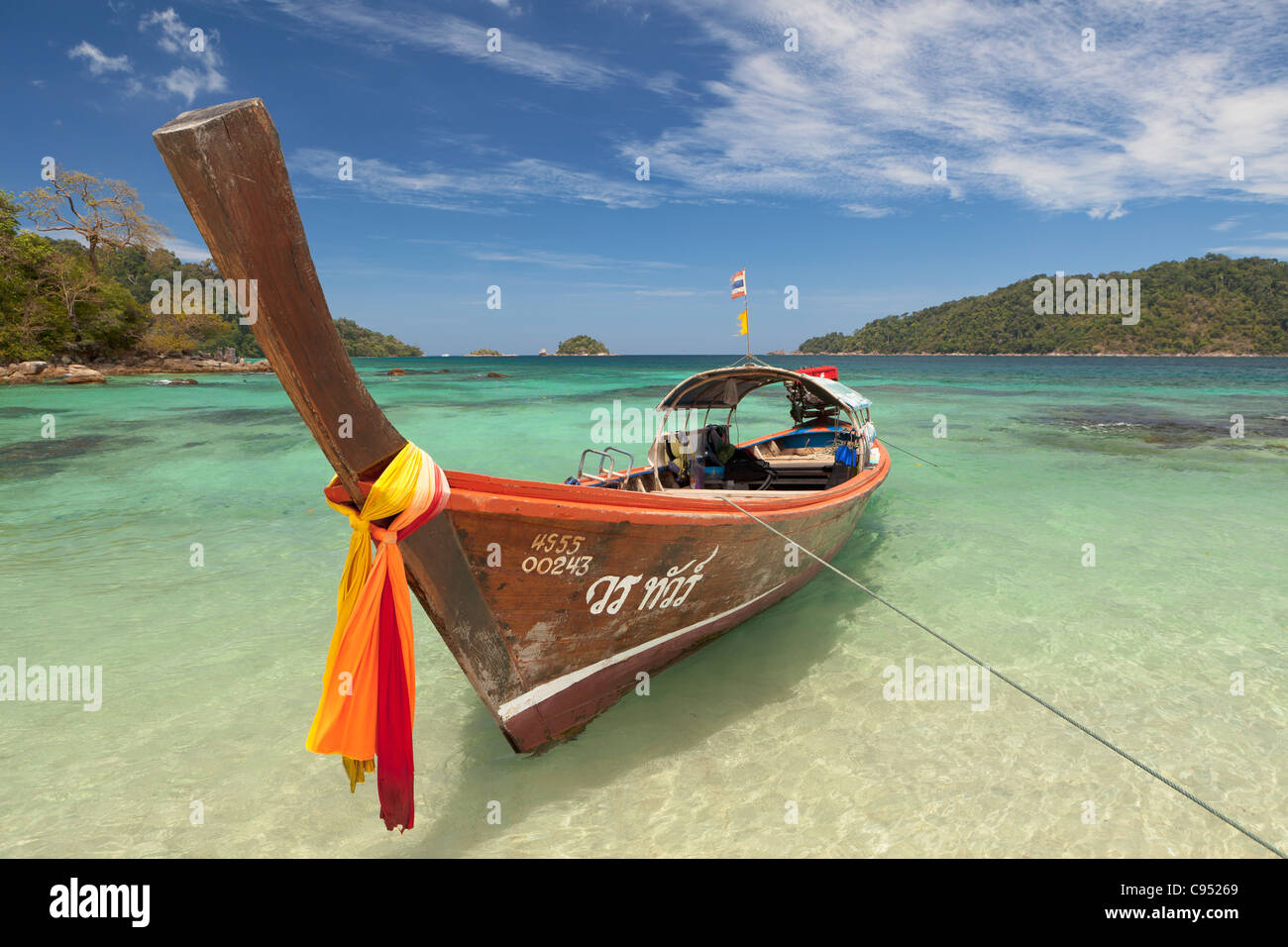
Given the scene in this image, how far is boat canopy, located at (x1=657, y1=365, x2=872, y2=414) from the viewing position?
732 cm

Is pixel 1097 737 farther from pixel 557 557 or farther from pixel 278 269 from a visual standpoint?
pixel 278 269

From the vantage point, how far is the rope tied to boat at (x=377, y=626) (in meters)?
2.32

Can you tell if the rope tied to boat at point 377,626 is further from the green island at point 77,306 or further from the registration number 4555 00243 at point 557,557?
the green island at point 77,306

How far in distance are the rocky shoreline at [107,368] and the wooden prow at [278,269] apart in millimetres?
24637

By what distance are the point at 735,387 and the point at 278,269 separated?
7.74 metres

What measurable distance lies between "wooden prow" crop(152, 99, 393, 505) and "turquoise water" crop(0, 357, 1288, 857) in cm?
252

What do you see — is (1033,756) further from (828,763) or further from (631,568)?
(631,568)

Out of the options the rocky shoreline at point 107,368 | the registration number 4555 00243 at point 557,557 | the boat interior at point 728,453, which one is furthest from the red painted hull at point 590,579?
the rocky shoreline at point 107,368

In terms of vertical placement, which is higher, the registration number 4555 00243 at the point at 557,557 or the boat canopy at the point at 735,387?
the boat canopy at the point at 735,387

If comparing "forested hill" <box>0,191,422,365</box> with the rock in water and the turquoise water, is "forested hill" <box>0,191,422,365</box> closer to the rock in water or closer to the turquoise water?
the rock in water

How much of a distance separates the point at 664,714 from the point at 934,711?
79.5 inches

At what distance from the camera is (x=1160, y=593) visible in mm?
6359

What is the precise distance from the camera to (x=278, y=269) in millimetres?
1788
